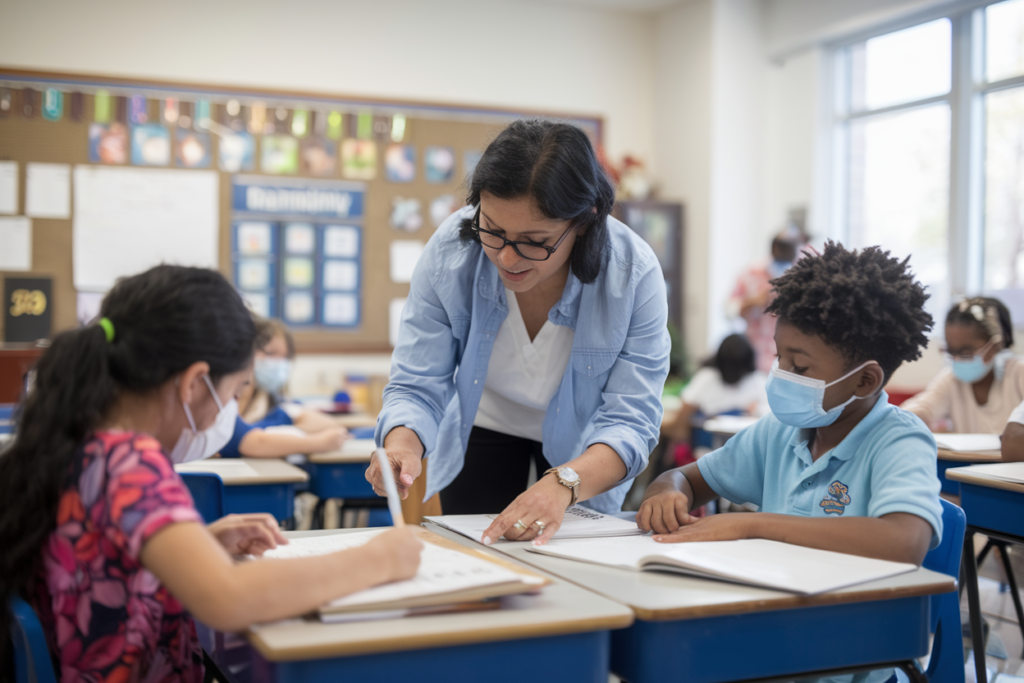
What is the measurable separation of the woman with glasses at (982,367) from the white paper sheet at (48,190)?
485 cm

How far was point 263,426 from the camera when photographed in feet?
10.6

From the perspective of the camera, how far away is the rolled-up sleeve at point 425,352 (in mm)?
1738

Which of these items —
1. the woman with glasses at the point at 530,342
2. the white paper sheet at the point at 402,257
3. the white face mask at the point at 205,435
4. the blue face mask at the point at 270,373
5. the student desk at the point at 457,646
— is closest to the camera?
the student desk at the point at 457,646

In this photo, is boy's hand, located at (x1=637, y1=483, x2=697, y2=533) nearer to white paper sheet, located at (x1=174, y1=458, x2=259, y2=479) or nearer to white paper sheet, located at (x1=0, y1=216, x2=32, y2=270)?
white paper sheet, located at (x1=174, y1=458, x2=259, y2=479)

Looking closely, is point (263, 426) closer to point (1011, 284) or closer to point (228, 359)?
point (228, 359)

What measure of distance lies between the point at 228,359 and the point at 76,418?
0.19 m

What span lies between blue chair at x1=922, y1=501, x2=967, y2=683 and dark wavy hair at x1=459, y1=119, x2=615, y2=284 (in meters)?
0.76

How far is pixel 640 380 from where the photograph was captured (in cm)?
165

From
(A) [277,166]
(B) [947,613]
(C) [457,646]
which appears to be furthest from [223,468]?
(A) [277,166]

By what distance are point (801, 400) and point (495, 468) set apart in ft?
2.09

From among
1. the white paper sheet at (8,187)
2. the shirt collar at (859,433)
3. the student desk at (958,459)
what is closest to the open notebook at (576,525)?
the shirt collar at (859,433)

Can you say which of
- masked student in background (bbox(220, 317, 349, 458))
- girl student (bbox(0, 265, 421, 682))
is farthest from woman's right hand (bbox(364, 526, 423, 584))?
masked student in background (bbox(220, 317, 349, 458))

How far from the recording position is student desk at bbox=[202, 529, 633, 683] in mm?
892

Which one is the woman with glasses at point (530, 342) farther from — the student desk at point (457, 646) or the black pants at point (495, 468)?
the student desk at point (457, 646)
